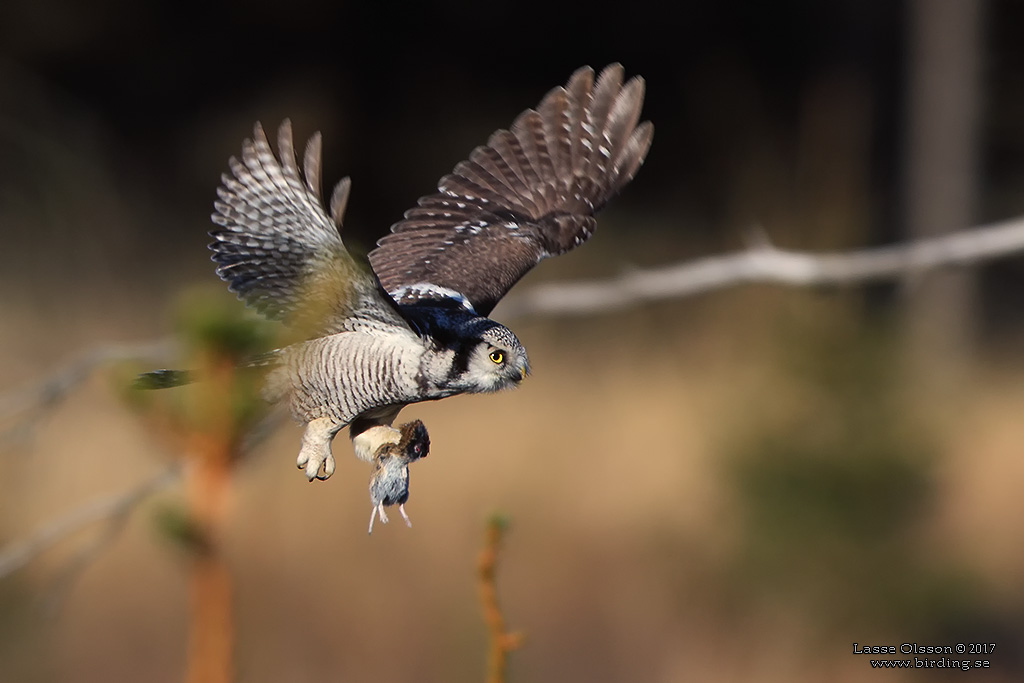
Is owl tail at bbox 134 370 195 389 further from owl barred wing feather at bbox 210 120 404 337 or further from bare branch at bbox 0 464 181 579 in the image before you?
bare branch at bbox 0 464 181 579

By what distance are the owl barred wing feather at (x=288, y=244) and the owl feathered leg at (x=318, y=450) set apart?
10cm

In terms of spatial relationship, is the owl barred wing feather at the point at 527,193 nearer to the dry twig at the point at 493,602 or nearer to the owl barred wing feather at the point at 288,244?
the owl barred wing feather at the point at 288,244

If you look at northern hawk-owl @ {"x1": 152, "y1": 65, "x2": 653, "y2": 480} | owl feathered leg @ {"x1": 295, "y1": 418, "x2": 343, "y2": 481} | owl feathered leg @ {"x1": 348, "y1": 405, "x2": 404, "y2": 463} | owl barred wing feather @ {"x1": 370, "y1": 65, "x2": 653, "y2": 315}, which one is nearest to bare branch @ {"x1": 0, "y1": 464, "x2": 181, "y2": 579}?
owl barred wing feather @ {"x1": 370, "y1": 65, "x2": 653, "y2": 315}

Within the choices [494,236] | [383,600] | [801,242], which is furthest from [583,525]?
[494,236]

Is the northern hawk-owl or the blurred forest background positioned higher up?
the blurred forest background

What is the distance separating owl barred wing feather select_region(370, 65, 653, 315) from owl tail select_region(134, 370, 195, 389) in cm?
96

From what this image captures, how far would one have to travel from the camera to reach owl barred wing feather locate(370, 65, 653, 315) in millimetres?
2506

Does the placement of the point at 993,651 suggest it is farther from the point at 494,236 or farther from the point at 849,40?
the point at 849,40

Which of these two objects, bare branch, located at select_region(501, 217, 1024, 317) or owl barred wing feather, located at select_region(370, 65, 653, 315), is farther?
bare branch, located at select_region(501, 217, 1024, 317)

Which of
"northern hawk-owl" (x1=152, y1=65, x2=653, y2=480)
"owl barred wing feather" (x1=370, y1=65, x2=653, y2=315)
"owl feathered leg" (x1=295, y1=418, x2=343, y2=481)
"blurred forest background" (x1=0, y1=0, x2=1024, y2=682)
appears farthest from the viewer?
"blurred forest background" (x1=0, y1=0, x2=1024, y2=682)

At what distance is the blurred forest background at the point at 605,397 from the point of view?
285 inches

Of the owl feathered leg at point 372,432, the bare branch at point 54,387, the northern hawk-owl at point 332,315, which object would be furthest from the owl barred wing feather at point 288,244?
the bare branch at point 54,387

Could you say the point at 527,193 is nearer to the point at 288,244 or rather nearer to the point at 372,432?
the point at 288,244

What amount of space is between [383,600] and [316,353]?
24.1 ft
